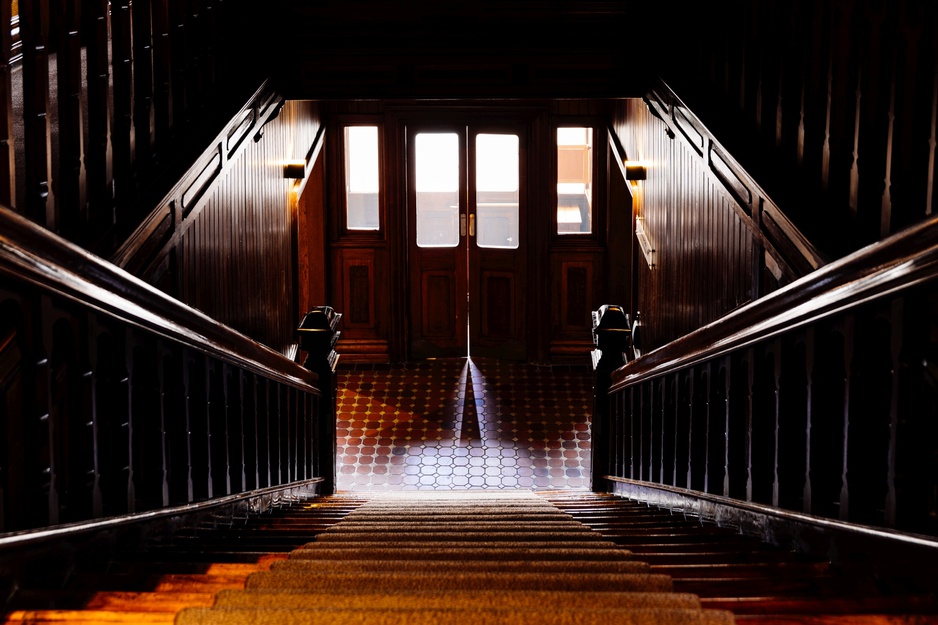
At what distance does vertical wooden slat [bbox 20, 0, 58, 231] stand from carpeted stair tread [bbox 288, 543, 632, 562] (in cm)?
123

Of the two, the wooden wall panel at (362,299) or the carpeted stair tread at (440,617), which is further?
the wooden wall panel at (362,299)

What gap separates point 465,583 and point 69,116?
1913mm

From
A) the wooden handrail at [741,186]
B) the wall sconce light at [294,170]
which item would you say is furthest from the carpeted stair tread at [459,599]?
the wall sconce light at [294,170]

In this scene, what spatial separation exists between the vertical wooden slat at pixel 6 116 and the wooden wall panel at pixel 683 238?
2.69m

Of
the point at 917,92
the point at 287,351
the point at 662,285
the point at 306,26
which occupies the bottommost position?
the point at 287,351

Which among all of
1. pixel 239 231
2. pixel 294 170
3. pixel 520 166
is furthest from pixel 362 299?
pixel 239 231

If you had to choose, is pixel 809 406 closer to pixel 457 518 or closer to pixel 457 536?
pixel 457 536

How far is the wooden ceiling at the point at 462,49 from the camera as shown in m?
5.62

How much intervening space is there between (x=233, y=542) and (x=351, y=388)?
257 inches

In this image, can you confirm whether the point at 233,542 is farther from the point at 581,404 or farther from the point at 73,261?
the point at 581,404

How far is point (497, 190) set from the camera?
9805 millimetres

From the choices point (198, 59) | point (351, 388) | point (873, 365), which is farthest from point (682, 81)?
point (351, 388)

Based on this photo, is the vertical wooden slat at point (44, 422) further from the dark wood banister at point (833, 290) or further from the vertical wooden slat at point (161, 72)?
the vertical wooden slat at point (161, 72)

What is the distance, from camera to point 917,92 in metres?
2.63
